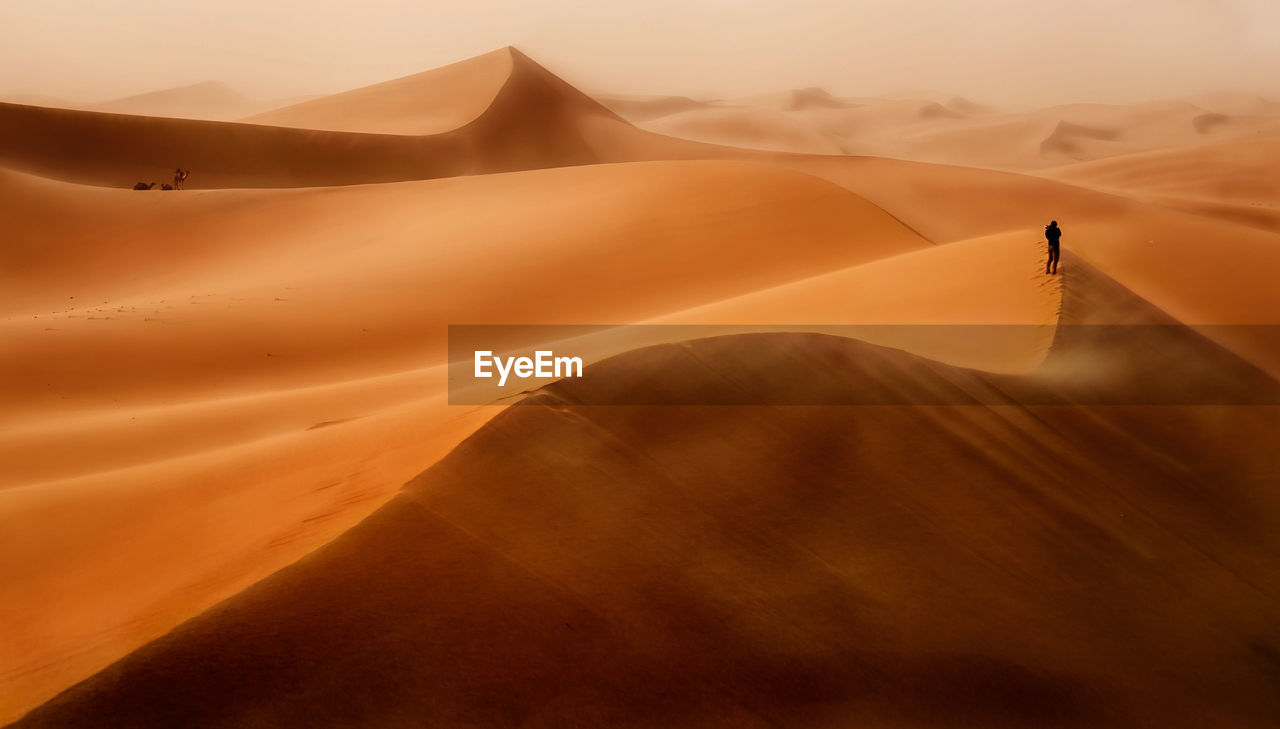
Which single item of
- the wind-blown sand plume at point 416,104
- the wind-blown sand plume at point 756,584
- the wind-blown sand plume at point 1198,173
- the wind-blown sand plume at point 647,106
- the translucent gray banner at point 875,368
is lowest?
the wind-blown sand plume at point 756,584

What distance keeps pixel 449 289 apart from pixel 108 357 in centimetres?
495

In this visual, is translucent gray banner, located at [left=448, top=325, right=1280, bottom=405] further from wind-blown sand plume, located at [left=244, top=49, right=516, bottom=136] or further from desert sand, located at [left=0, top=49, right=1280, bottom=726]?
wind-blown sand plume, located at [left=244, top=49, right=516, bottom=136]

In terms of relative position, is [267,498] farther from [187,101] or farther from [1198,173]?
[187,101]

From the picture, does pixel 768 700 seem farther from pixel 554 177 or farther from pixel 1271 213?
pixel 1271 213

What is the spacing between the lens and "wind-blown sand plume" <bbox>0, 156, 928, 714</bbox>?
500cm

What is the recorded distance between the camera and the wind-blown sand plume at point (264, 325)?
197 inches

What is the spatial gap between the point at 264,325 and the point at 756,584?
10340 millimetres

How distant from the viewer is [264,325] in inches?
529

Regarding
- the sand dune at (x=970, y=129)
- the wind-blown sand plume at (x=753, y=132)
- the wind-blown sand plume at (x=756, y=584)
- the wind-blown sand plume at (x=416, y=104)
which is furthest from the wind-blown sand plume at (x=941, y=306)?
the wind-blown sand plume at (x=753, y=132)

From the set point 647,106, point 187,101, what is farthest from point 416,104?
point 187,101

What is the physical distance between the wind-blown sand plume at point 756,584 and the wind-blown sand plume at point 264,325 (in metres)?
0.39

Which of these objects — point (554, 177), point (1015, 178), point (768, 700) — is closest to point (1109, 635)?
point (768, 700)

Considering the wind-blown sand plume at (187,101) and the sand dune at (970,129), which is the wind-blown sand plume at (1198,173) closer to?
the sand dune at (970,129)

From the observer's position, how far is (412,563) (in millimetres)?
4586
